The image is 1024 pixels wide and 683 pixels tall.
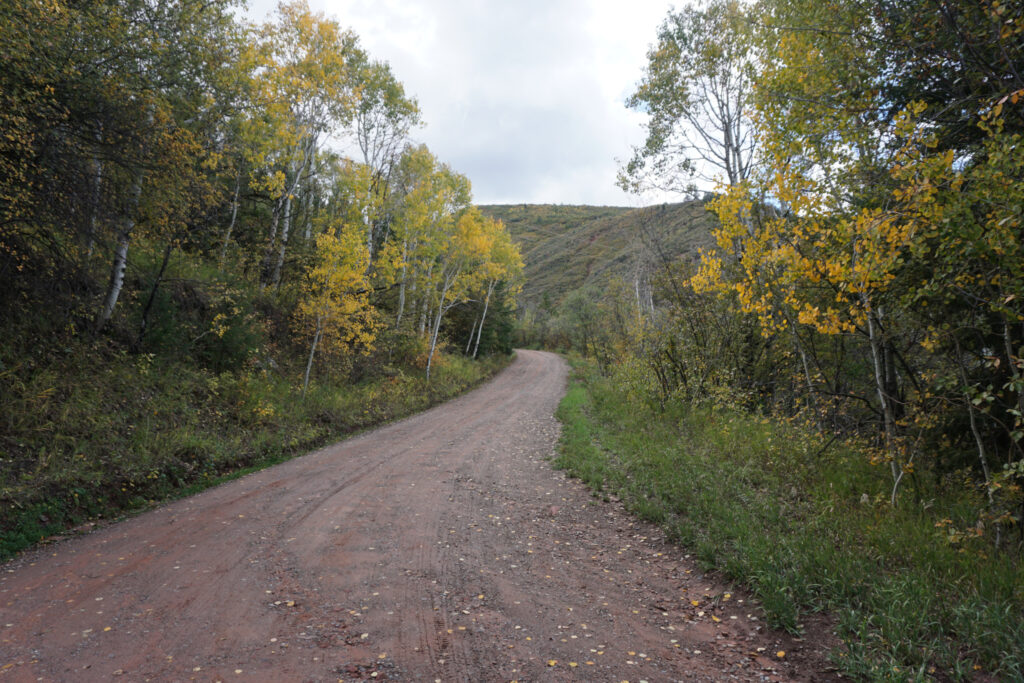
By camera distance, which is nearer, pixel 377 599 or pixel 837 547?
pixel 377 599

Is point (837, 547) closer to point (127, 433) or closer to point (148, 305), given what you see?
point (127, 433)

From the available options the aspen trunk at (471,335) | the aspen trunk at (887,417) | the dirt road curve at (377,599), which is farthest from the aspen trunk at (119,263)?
the aspen trunk at (471,335)

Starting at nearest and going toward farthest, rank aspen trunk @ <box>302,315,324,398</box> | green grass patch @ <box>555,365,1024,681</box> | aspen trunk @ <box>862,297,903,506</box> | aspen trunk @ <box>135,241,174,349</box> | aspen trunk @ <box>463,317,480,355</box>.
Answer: green grass patch @ <box>555,365,1024,681</box> < aspen trunk @ <box>862,297,903,506</box> < aspen trunk @ <box>135,241,174,349</box> < aspen trunk @ <box>302,315,324,398</box> < aspen trunk @ <box>463,317,480,355</box>

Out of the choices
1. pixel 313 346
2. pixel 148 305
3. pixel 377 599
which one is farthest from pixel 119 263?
pixel 377 599

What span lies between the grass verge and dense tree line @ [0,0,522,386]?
0.94 meters

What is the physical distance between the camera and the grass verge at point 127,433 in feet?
19.9

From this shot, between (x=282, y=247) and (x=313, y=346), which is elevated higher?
(x=282, y=247)

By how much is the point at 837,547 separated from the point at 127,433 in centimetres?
1007

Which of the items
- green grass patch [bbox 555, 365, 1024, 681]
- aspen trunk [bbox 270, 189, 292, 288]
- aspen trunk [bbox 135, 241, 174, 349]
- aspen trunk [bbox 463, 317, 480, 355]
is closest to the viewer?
green grass patch [bbox 555, 365, 1024, 681]

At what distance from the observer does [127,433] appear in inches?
315

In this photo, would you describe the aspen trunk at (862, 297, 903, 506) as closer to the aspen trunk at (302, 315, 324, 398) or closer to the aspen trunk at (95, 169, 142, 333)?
the aspen trunk at (95, 169, 142, 333)

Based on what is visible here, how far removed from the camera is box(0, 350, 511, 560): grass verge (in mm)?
6059

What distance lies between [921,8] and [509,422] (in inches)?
489

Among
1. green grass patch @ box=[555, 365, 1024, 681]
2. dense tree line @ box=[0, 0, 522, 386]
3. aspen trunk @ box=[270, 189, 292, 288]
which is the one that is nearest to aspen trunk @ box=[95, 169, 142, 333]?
dense tree line @ box=[0, 0, 522, 386]
